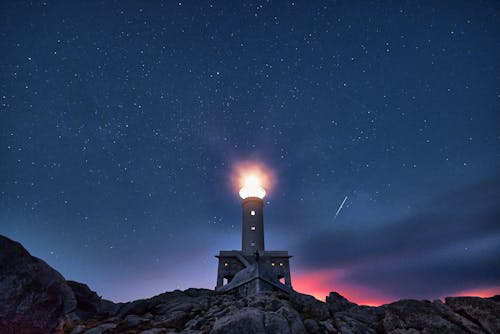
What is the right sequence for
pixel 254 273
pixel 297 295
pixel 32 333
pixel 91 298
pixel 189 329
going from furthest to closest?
1. pixel 91 298
2. pixel 254 273
3. pixel 297 295
4. pixel 189 329
5. pixel 32 333

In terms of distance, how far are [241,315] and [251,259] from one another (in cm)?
3328

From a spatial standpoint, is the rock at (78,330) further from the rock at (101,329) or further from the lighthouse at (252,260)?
the lighthouse at (252,260)

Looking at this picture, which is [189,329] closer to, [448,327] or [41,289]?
[41,289]

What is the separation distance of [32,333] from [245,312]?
1016 cm

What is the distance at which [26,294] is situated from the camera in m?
12.5

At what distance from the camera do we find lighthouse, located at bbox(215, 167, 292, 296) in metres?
24.1

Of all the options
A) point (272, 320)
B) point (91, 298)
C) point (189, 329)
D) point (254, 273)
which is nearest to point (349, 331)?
point (272, 320)

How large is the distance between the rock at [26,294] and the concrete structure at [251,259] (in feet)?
48.7

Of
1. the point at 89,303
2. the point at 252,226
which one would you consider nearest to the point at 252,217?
the point at 252,226

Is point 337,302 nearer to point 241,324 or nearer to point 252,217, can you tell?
point 241,324

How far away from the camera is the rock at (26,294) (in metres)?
11.8

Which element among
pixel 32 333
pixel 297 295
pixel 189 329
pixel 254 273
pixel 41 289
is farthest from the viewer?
pixel 254 273

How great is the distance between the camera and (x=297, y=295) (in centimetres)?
1838

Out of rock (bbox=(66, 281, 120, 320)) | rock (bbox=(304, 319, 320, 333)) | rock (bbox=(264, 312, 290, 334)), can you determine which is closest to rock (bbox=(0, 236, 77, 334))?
rock (bbox=(66, 281, 120, 320))
